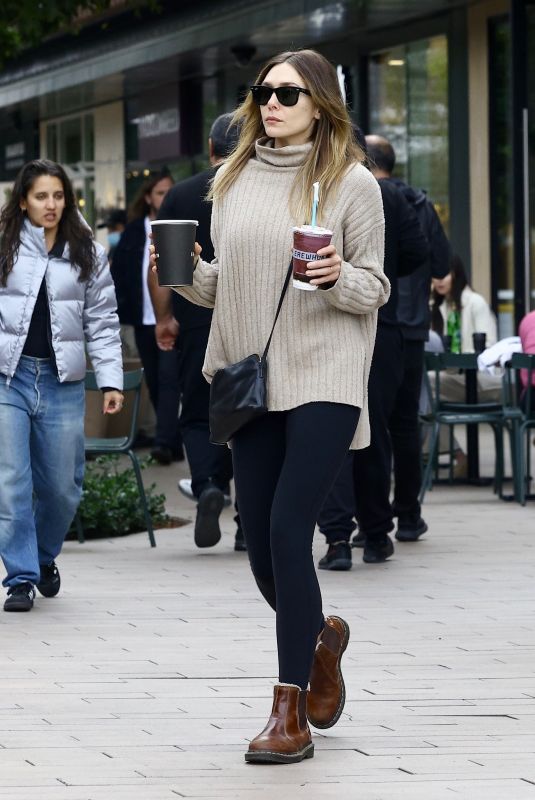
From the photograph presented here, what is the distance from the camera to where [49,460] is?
7461 mm

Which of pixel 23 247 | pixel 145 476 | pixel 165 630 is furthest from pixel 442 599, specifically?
pixel 145 476

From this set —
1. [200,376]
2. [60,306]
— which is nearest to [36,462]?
[60,306]

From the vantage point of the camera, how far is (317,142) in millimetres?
4910

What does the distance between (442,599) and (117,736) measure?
8.75 feet

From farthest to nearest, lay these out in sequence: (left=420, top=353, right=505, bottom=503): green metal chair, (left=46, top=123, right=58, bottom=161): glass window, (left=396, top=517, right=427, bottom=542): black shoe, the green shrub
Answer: (left=46, top=123, right=58, bottom=161): glass window, (left=420, top=353, right=505, bottom=503): green metal chair, the green shrub, (left=396, top=517, right=427, bottom=542): black shoe

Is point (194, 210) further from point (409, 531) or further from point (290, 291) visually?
point (290, 291)

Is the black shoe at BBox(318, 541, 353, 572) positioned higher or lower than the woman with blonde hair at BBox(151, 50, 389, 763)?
lower

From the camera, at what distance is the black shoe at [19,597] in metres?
7.27

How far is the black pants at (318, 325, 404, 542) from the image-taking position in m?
8.20

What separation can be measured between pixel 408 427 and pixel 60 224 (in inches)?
90.5

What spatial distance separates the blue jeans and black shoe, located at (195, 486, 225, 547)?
114 cm

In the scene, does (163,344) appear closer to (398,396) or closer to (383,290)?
(398,396)

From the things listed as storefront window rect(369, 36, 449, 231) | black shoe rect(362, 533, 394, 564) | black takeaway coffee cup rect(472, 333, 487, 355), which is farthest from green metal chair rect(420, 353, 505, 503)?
storefront window rect(369, 36, 449, 231)

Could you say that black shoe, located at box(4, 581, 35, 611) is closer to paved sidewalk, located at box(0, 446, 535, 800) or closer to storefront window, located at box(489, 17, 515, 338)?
paved sidewalk, located at box(0, 446, 535, 800)
